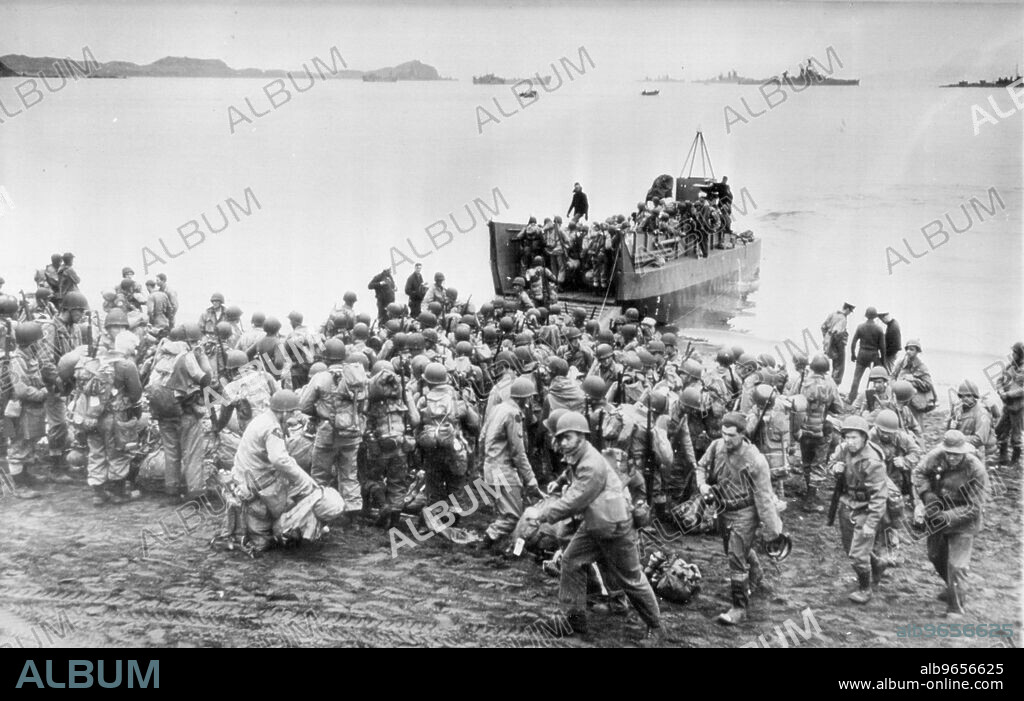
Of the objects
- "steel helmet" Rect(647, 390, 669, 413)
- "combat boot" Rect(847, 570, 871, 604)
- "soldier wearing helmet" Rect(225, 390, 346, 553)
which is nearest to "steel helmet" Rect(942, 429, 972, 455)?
"combat boot" Rect(847, 570, 871, 604)

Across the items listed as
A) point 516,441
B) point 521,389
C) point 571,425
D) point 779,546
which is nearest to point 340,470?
point 516,441

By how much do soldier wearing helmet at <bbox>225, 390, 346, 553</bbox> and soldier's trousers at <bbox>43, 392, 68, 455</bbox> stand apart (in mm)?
3101

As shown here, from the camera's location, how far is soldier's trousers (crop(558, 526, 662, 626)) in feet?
20.2

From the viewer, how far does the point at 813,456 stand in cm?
903

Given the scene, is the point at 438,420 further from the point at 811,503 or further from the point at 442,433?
the point at 811,503

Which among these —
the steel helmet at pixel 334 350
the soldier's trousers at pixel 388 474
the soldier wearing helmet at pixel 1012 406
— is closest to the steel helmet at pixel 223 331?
the steel helmet at pixel 334 350

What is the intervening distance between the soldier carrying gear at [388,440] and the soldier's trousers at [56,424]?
3.87 meters

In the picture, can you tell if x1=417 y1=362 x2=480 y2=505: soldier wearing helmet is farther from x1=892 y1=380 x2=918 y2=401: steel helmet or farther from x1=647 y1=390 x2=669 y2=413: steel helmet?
x1=892 y1=380 x2=918 y2=401: steel helmet

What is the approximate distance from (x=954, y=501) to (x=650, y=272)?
392 inches

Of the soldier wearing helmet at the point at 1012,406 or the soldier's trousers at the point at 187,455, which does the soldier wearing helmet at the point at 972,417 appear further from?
the soldier's trousers at the point at 187,455

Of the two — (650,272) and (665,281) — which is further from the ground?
(650,272)

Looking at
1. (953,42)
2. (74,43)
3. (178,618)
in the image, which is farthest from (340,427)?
(953,42)

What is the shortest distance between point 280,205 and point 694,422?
29546 millimetres

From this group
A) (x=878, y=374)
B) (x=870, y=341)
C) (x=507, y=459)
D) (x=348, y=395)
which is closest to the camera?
(x=507, y=459)
